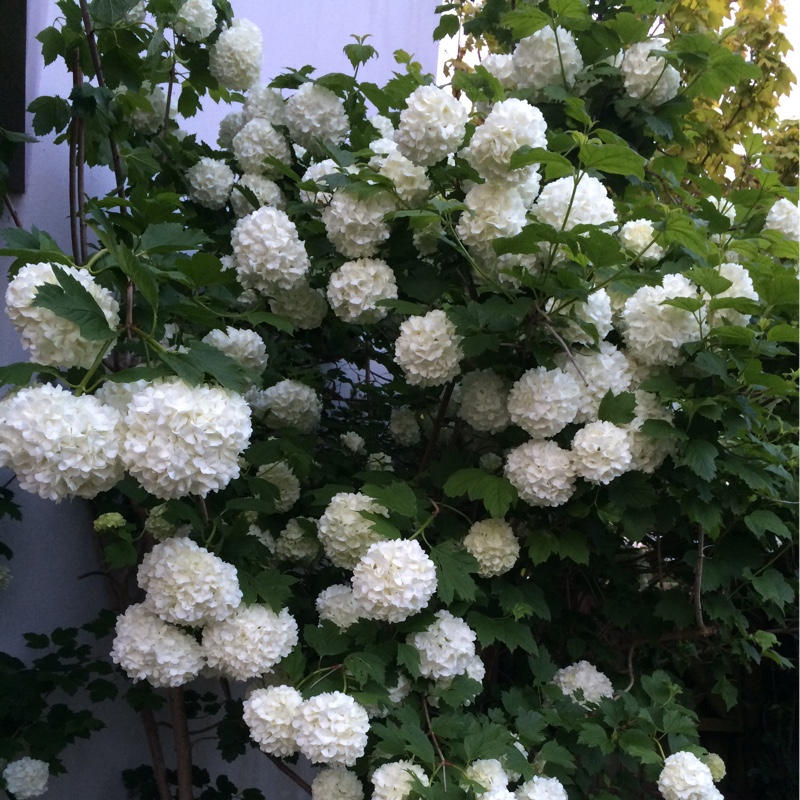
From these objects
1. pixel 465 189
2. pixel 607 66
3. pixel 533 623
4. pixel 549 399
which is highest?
pixel 607 66

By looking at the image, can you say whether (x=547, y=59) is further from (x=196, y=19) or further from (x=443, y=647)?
(x=443, y=647)

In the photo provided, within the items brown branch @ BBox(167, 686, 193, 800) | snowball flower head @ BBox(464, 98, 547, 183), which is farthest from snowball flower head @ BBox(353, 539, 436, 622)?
brown branch @ BBox(167, 686, 193, 800)

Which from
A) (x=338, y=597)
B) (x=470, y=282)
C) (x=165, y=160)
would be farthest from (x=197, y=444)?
(x=165, y=160)

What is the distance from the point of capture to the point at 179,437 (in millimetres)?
1143

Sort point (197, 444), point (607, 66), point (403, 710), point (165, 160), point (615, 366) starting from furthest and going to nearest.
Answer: point (165, 160), point (607, 66), point (615, 366), point (403, 710), point (197, 444)

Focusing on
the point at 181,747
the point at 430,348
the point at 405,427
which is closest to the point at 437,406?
the point at 405,427

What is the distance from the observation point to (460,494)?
1665 millimetres

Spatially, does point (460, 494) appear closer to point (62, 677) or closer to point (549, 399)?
point (549, 399)

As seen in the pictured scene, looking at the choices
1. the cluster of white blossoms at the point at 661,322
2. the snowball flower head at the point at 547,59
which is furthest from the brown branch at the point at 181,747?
the snowball flower head at the point at 547,59

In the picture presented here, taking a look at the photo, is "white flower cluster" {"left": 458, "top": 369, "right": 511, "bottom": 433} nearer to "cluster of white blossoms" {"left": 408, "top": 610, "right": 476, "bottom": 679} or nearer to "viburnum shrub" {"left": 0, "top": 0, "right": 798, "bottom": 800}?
"viburnum shrub" {"left": 0, "top": 0, "right": 798, "bottom": 800}

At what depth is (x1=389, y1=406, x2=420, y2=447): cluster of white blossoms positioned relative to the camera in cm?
223

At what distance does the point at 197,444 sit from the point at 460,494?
2.23 feet

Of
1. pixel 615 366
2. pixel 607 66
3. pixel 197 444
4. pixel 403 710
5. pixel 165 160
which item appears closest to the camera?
pixel 197 444

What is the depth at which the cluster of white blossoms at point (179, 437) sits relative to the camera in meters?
1.13
